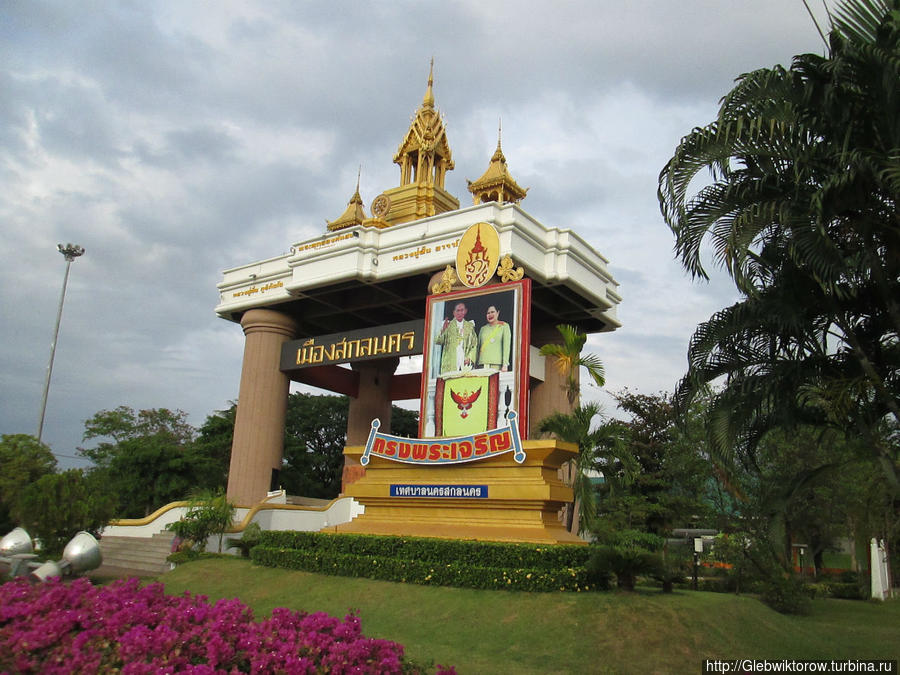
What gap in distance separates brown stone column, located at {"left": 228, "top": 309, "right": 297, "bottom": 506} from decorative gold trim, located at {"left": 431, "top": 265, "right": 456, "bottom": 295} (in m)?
10.5

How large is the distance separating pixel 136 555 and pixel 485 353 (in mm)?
12839

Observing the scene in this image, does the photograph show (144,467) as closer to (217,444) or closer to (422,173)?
(217,444)

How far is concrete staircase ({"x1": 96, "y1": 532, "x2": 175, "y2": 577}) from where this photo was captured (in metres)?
21.8

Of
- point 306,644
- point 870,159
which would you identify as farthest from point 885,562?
point 306,644

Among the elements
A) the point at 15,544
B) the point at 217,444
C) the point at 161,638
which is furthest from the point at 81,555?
the point at 217,444

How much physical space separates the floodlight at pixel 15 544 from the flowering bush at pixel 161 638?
891cm

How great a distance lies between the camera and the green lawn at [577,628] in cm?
1088

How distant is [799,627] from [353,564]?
9413 mm

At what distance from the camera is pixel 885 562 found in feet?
89.8

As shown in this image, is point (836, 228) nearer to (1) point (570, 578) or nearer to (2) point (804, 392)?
(2) point (804, 392)

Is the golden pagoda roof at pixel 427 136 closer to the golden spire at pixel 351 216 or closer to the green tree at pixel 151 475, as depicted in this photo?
the golden spire at pixel 351 216

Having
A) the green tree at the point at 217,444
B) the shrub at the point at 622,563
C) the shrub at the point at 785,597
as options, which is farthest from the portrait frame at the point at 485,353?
the green tree at the point at 217,444

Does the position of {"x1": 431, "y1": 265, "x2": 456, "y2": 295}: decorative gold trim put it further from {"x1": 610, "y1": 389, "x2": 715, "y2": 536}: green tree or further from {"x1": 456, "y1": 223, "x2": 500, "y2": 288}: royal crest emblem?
{"x1": 610, "y1": 389, "x2": 715, "y2": 536}: green tree

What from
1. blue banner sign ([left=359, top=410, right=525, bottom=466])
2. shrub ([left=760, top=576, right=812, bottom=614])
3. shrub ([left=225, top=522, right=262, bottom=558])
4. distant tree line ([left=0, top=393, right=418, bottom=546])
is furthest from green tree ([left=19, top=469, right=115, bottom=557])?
shrub ([left=760, top=576, right=812, bottom=614])
